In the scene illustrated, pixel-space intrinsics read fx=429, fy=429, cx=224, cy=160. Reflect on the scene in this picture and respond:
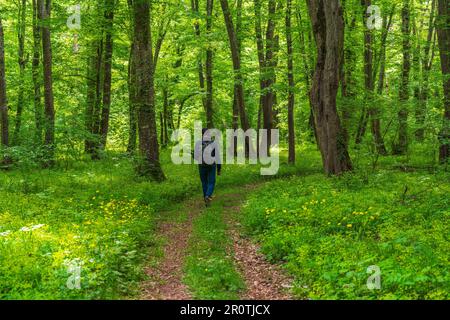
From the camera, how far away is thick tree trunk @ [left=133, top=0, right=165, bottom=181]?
14.9 metres

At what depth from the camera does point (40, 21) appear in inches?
597

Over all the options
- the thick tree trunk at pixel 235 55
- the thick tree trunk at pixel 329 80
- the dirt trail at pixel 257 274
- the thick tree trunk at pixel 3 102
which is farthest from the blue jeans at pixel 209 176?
the thick tree trunk at pixel 3 102

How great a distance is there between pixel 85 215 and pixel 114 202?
1716mm

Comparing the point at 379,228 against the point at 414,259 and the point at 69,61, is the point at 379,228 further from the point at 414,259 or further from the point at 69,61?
the point at 69,61

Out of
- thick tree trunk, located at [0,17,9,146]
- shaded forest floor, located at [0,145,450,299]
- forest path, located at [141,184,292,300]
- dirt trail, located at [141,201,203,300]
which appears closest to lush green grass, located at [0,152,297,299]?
shaded forest floor, located at [0,145,450,299]

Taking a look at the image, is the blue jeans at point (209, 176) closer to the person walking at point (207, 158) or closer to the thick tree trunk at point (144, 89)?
the person walking at point (207, 158)

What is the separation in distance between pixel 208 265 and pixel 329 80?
8601mm

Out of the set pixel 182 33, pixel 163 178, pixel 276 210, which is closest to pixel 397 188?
pixel 276 210

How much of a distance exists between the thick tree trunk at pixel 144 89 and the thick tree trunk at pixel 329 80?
566 centimetres

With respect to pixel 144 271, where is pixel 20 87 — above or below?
above

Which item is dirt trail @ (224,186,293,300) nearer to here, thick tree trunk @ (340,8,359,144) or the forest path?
the forest path

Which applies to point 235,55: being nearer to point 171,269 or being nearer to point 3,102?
point 3,102

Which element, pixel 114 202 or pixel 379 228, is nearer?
pixel 379 228

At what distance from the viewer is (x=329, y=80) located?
1377 centimetres
